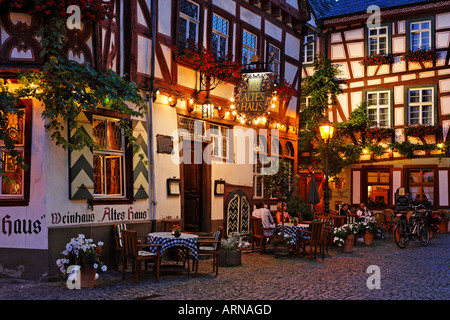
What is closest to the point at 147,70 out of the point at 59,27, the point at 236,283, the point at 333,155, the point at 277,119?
the point at 59,27

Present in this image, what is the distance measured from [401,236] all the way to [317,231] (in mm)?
3621

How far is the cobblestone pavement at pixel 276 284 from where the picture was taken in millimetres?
8102

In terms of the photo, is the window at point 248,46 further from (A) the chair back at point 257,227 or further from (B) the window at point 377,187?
(B) the window at point 377,187

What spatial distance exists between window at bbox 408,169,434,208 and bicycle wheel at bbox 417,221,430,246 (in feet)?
22.1

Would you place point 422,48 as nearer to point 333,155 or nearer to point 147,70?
point 333,155

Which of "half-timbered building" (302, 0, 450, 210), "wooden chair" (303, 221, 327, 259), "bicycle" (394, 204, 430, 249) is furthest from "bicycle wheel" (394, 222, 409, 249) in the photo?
"half-timbered building" (302, 0, 450, 210)

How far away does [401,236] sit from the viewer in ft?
49.5

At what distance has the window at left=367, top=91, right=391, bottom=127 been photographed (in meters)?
23.6

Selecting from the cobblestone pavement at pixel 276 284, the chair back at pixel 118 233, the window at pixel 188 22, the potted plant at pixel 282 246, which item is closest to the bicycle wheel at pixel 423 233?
the cobblestone pavement at pixel 276 284

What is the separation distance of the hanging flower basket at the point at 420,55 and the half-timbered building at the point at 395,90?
0.04 meters

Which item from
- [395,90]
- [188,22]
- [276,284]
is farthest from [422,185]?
[276,284]

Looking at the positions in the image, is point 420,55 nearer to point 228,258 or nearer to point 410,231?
point 410,231

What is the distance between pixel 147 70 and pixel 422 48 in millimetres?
14741

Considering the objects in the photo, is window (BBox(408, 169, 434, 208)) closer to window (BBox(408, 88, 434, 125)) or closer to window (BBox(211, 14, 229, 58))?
window (BBox(408, 88, 434, 125))
